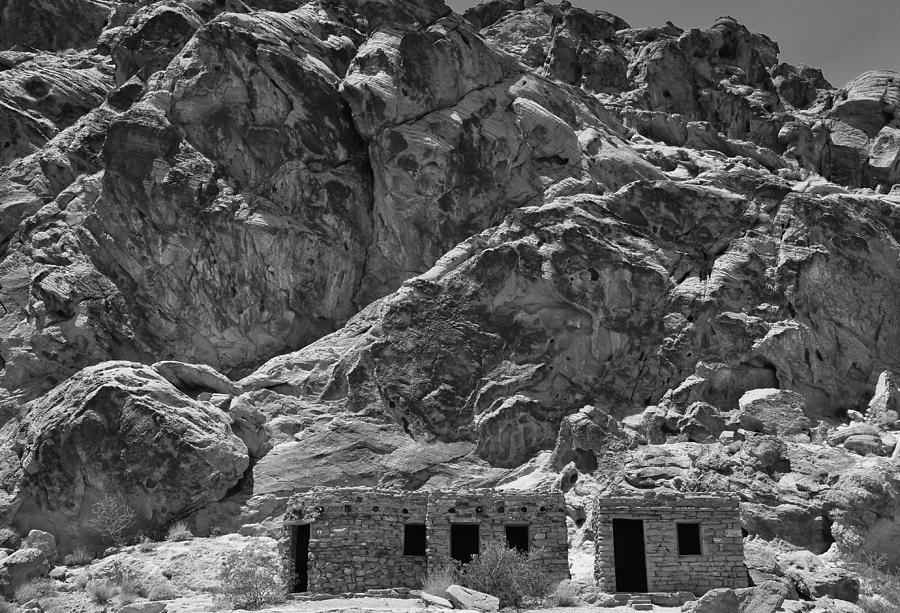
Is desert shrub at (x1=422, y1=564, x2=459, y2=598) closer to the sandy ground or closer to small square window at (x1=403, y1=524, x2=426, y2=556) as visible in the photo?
the sandy ground

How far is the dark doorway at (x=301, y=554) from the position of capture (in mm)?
24984

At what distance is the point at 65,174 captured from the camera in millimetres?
45469

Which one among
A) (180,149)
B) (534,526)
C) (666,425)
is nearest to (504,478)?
(666,425)

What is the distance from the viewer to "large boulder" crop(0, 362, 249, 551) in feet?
104

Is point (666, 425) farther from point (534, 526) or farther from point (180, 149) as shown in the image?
point (180, 149)

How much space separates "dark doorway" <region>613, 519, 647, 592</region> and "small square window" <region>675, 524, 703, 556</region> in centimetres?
93

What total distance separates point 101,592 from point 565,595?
1234 cm

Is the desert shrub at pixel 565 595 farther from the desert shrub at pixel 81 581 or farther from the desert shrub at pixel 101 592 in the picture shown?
the desert shrub at pixel 81 581

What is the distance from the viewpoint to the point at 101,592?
2586cm

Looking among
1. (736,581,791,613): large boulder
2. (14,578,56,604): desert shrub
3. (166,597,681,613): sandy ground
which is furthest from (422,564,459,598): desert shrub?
(14,578,56,604): desert shrub

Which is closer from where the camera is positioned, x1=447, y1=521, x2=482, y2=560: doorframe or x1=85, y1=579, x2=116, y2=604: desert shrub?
x1=447, y1=521, x2=482, y2=560: doorframe

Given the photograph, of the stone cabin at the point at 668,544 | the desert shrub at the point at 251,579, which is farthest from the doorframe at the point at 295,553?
the stone cabin at the point at 668,544

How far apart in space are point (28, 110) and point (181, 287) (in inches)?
605

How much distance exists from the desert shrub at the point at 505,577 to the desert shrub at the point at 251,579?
4.69m
